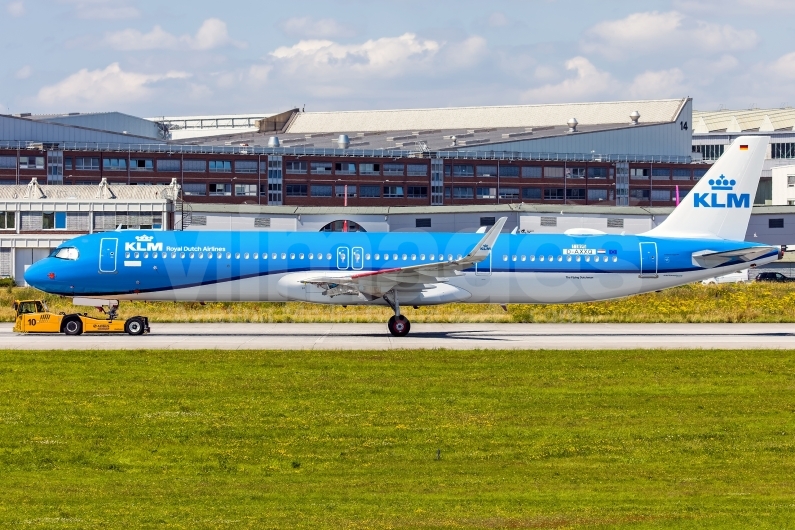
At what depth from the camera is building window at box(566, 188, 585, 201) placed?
149m

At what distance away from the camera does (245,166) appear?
5492 inches

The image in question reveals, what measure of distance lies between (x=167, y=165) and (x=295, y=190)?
54.0 ft

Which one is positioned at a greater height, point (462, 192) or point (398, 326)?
point (462, 192)

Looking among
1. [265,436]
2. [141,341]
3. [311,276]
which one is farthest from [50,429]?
[311,276]

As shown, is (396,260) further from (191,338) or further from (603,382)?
(603,382)

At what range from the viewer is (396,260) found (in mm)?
45812

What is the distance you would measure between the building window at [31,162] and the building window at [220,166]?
20.7 metres

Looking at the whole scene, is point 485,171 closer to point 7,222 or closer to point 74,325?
point 7,222

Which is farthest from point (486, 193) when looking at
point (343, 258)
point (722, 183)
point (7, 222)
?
point (343, 258)

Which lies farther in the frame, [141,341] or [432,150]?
[432,150]

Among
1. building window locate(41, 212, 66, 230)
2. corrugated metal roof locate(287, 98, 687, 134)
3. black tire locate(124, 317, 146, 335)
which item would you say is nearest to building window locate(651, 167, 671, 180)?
corrugated metal roof locate(287, 98, 687, 134)

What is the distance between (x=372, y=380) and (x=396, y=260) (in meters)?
16.3

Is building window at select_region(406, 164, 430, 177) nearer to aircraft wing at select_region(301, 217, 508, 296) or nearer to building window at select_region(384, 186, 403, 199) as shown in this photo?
building window at select_region(384, 186, 403, 199)

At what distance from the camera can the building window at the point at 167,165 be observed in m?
137
